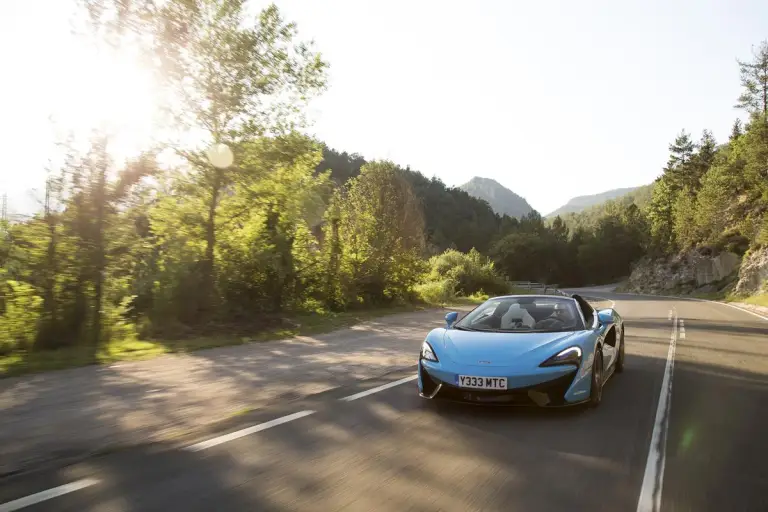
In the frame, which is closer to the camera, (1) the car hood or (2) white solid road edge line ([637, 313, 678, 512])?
(2) white solid road edge line ([637, 313, 678, 512])

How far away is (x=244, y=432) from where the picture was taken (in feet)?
17.0

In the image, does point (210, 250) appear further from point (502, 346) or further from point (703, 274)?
point (703, 274)

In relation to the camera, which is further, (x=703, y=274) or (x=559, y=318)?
(x=703, y=274)

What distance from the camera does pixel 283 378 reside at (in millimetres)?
8297

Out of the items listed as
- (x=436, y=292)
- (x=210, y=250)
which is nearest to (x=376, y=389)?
(x=210, y=250)

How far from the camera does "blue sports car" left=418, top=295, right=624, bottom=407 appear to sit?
5648 millimetres

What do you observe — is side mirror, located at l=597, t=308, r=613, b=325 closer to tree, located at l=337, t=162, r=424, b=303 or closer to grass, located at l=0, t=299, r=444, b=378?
grass, located at l=0, t=299, r=444, b=378

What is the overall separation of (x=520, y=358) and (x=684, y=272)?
70.6 meters

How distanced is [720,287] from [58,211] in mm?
60714

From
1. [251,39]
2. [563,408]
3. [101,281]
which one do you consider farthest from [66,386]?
[251,39]

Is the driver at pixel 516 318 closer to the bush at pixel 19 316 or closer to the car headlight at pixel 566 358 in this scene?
the car headlight at pixel 566 358

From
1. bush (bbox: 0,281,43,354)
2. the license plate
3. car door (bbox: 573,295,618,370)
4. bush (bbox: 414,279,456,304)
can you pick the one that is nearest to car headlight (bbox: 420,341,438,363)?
the license plate

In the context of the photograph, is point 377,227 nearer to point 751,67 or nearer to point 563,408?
point 563,408

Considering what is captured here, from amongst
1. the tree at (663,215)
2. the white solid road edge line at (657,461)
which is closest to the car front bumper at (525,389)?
the white solid road edge line at (657,461)
